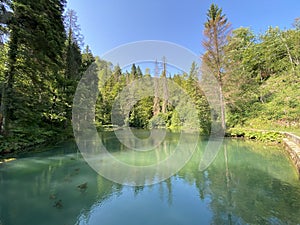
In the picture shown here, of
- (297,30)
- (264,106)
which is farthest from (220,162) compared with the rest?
(297,30)

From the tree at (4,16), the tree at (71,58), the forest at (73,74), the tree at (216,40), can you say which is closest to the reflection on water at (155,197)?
the forest at (73,74)

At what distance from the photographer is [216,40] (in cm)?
1389

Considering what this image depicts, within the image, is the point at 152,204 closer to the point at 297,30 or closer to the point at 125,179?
the point at 125,179

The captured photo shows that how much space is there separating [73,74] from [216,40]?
467 inches

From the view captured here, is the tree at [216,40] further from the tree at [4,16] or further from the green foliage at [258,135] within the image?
the tree at [4,16]

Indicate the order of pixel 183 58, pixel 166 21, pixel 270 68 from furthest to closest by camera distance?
pixel 270 68 → pixel 166 21 → pixel 183 58

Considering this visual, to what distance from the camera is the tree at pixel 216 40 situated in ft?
45.1

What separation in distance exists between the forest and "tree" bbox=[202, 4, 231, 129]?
2.8 inches

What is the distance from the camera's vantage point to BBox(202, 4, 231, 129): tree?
541 inches

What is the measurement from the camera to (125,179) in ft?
15.8

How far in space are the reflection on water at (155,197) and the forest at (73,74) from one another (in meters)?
4.27

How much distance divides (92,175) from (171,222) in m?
3.01

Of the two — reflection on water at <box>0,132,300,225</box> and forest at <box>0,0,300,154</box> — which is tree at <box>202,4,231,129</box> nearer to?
forest at <box>0,0,300,154</box>

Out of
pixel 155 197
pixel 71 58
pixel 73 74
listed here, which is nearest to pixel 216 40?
pixel 71 58
